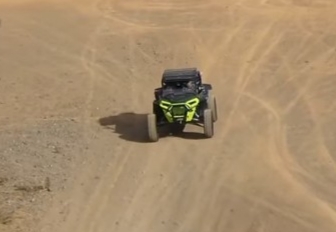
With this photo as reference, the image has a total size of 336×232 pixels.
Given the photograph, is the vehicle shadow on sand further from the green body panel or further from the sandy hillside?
the green body panel

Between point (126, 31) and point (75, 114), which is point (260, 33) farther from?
point (75, 114)

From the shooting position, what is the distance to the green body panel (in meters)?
17.8

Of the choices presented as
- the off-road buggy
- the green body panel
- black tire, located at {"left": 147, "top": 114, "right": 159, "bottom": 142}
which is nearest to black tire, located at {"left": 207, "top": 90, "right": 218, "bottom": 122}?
the off-road buggy

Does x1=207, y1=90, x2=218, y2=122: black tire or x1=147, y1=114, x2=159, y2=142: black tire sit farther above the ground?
x1=207, y1=90, x2=218, y2=122: black tire

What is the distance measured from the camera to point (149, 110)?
20297 mm

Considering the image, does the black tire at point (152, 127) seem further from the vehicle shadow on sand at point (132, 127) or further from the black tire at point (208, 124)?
the black tire at point (208, 124)

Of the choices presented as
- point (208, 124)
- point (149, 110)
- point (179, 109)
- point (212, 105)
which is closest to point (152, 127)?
point (179, 109)

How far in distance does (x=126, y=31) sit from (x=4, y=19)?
3.97 m

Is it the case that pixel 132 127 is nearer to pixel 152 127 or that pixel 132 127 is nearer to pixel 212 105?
pixel 152 127

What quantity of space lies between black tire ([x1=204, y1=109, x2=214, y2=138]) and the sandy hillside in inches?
7.4

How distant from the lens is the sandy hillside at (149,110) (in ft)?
50.4

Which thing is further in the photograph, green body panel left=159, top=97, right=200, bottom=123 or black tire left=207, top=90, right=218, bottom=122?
black tire left=207, top=90, right=218, bottom=122

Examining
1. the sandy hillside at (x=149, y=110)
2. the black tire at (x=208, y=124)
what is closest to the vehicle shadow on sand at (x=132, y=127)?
the sandy hillside at (x=149, y=110)

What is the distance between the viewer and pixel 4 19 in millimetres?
27625
